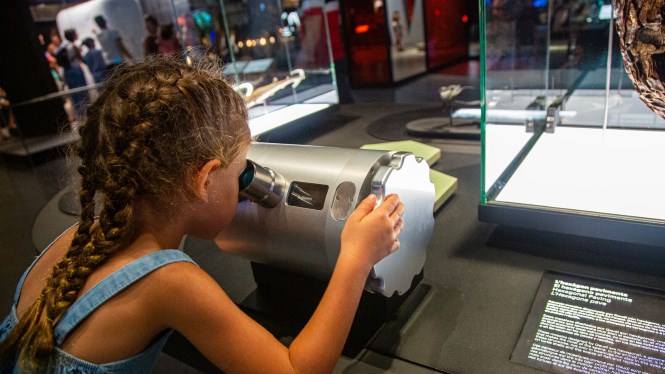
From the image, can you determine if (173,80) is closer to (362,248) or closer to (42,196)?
(362,248)

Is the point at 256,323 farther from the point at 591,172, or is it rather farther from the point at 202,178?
the point at 591,172

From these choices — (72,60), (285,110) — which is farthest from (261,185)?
(72,60)

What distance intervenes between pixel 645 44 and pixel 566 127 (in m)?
1.10

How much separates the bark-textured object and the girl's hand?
31.2 inches

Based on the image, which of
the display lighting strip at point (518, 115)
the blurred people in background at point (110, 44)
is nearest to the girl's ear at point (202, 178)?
the display lighting strip at point (518, 115)

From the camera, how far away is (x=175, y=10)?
4.37 meters

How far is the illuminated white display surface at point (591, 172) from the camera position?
1511 millimetres

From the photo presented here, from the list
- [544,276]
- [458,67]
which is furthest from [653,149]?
[458,67]

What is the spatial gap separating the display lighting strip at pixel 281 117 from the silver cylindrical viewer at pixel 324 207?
2249mm

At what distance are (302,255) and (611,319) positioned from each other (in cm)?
81

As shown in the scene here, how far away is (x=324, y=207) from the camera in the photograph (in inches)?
47.0

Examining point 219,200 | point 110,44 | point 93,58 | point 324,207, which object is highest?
point 110,44

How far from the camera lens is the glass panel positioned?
158cm

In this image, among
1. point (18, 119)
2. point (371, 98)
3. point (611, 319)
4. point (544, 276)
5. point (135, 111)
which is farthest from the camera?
point (371, 98)
